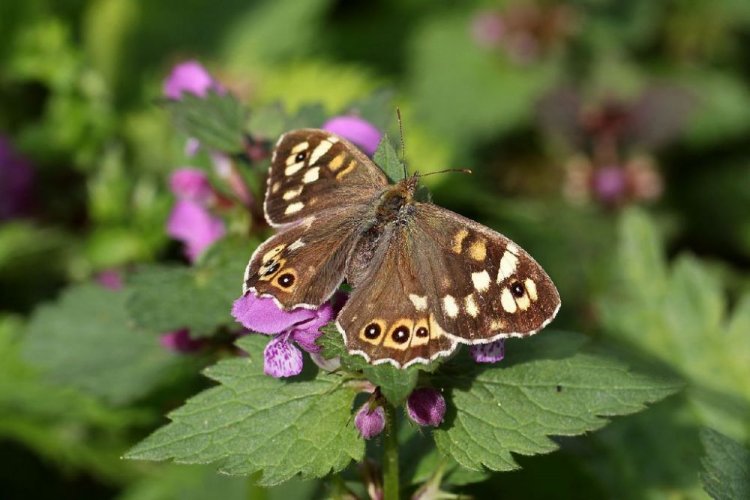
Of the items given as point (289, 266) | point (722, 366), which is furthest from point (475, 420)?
point (722, 366)

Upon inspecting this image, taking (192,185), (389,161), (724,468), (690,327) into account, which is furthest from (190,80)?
(690,327)

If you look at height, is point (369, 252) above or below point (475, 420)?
above

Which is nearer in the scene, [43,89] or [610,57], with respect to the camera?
[43,89]

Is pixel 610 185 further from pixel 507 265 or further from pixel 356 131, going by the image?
pixel 507 265

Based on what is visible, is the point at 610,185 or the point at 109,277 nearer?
the point at 109,277

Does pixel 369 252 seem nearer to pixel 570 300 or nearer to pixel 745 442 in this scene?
pixel 745 442

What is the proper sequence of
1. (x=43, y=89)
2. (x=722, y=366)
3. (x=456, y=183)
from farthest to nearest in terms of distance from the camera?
1. (x=43, y=89)
2. (x=456, y=183)
3. (x=722, y=366)

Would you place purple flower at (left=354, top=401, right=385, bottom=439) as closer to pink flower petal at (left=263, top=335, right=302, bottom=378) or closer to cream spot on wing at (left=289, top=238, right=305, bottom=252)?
pink flower petal at (left=263, top=335, right=302, bottom=378)

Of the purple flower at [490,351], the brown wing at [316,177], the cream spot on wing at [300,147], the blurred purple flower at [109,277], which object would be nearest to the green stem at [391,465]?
the purple flower at [490,351]
